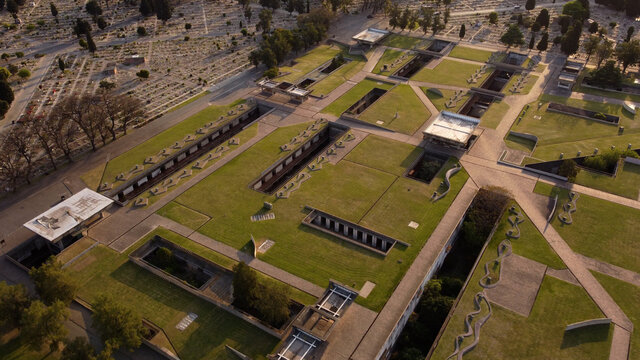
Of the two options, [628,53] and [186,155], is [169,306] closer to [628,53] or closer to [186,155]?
[186,155]

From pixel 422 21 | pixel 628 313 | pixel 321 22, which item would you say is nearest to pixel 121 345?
pixel 628 313

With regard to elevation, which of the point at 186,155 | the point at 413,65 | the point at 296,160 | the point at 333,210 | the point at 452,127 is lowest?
the point at 333,210

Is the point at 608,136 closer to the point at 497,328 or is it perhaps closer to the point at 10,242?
the point at 497,328

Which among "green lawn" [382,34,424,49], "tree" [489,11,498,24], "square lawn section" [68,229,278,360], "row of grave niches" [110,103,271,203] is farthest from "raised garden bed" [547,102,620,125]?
"square lawn section" [68,229,278,360]

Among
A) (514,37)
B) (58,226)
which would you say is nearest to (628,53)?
(514,37)

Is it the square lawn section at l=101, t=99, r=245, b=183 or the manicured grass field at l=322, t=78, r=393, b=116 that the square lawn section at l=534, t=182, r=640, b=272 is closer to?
the manicured grass field at l=322, t=78, r=393, b=116
